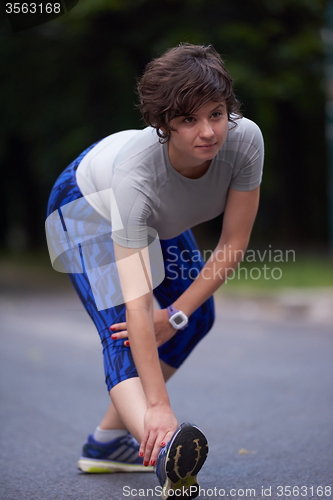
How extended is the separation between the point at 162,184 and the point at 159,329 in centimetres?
55

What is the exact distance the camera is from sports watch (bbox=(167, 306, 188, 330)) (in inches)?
108

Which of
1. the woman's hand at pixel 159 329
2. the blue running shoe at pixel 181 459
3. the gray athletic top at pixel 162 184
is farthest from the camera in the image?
the woman's hand at pixel 159 329

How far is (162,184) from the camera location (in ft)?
8.50

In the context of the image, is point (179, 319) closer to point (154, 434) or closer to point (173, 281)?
point (173, 281)

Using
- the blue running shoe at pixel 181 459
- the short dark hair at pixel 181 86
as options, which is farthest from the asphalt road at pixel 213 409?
the short dark hair at pixel 181 86

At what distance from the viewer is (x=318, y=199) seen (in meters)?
22.3

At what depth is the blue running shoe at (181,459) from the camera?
2.25 meters

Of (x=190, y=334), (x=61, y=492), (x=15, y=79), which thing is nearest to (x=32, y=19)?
(x=190, y=334)

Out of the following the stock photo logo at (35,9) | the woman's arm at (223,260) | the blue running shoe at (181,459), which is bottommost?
the blue running shoe at (181,459)

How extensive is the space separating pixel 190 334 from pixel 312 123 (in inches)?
704

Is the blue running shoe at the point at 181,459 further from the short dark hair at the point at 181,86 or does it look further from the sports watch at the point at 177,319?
the short dark hair at the point at 181,86

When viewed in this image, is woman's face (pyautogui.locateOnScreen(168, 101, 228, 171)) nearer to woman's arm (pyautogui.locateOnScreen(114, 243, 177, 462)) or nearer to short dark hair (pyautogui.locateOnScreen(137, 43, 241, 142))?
short dark hair (pyautogui.locateOnScreen(137, 43, 241, 142))

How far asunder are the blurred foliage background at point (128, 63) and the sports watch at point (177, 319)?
32.7 feet

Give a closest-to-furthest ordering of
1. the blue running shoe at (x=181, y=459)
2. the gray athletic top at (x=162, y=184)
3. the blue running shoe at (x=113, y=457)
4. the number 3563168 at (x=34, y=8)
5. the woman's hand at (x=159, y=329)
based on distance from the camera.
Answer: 1. the blue running shoe at (x=181, y=459)
2. the gray athletic top at (x=162, y=184)
3. the woman's hand at (x=159, y=329)
4. the blue running shoe at (x=113, y=457)
5. the number 3563168 at (x=34, y=8)
